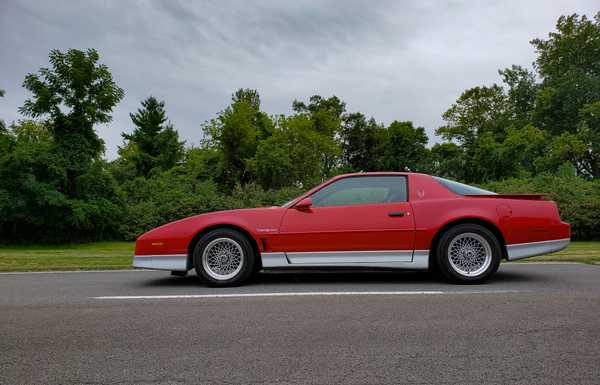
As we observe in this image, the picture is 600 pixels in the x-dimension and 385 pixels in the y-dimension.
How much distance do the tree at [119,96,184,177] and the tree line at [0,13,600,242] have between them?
139mm

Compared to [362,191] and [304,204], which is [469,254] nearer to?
[362,191]

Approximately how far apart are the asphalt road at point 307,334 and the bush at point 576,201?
14.1 m

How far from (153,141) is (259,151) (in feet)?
56.2

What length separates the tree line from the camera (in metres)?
20.6

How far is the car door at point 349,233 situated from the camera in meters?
6.25

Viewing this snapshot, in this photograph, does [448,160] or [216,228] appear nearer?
[216,228]

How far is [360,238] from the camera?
20.5 feet

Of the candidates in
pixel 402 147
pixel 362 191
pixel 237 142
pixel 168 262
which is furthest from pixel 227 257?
pixel 402 147

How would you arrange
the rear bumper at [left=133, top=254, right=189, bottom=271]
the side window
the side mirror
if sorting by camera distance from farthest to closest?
the side window → the side mirror → the rear bumper at [left=133, top=254, right=189, bottom=271]

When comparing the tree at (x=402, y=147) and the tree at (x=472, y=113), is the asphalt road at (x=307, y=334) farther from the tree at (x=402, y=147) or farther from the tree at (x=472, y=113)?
the tree at (x=402, y=147)

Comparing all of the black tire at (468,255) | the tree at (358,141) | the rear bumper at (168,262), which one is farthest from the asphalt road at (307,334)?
the tree at (358,141)

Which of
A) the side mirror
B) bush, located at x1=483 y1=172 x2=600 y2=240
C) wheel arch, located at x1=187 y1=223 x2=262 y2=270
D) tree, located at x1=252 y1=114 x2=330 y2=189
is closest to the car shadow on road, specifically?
wheel arch, located at x1=187 y1=223 x2=262 y2=270

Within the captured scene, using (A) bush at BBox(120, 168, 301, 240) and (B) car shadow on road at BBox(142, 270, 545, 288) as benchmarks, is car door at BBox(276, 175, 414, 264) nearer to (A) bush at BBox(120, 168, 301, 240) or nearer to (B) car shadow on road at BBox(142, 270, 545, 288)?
(B) car shadow on road at BBox(142, 270, 545, 288)

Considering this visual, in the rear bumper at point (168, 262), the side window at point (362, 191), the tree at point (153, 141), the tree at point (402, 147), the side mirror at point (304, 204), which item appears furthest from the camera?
the tree at point (402, 147)
